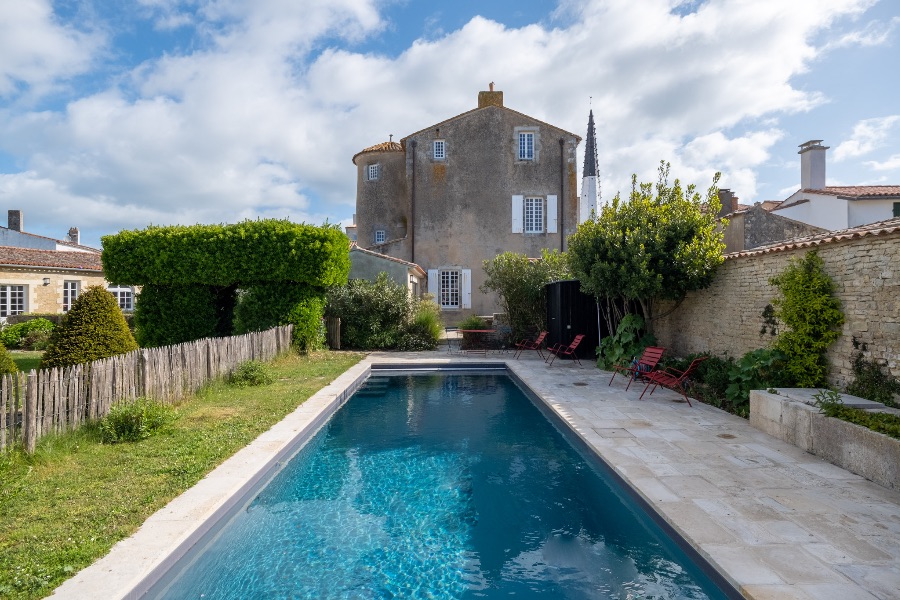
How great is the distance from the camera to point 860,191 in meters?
22.7

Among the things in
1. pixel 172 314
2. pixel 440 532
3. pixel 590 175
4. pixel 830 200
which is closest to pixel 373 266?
pixel 172 314

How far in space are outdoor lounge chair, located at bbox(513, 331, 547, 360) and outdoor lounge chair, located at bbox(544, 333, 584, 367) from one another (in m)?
0.42

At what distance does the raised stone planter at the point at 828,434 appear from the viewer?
4836 millimetres

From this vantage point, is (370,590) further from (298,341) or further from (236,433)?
(298,341)

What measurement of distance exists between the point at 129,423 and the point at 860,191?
28.4 m

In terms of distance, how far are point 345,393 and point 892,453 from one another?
8.47 meters

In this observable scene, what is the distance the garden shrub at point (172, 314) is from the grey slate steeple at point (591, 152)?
3897 cm

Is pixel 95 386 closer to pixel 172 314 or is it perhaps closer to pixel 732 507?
pixel 732 507

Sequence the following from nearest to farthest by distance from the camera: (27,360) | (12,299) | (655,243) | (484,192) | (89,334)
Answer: (89,334)
(655,243)
(27,360)
(12,299)
(484,192)

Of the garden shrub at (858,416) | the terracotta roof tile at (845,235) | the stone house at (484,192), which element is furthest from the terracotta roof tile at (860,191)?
the garden shrub at (858,416)

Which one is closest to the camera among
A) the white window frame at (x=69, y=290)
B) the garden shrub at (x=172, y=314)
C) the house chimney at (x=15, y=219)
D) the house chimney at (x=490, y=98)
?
the garden shrub at (x=172, y=314)

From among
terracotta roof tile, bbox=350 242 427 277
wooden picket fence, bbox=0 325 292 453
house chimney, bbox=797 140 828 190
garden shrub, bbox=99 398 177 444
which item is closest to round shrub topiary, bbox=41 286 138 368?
wooden picket fence, bbox=0 325 292 453

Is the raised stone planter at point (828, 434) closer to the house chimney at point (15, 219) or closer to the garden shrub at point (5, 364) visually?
the garden shrub at point (5, 364)

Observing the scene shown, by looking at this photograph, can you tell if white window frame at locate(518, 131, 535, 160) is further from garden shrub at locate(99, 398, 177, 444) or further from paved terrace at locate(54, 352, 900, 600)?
garden shrub at locate(99, 398, 177, 444)
